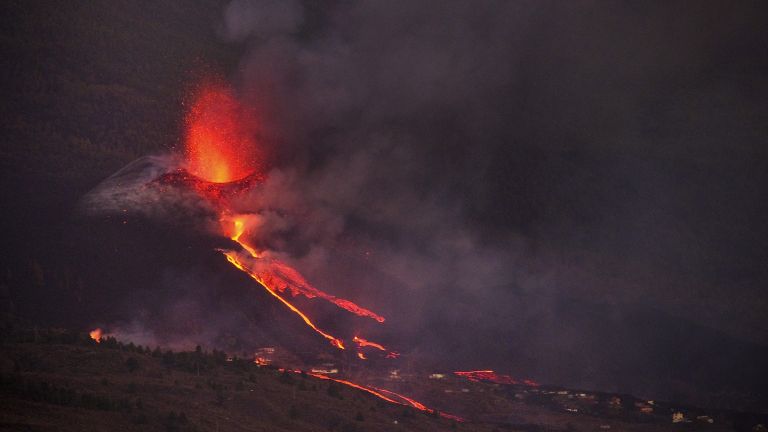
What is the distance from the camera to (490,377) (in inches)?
1497

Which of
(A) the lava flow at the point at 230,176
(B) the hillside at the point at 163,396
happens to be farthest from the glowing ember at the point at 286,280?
(B) the hillside at the point at 163,396

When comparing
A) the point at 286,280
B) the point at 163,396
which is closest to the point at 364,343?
the point at 286,280

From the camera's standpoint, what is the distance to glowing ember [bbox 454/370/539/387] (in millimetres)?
37469

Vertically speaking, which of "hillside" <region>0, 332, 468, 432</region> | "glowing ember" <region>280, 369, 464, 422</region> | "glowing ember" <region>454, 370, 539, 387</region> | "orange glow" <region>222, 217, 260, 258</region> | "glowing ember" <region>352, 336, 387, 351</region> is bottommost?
"hillside" <region>0, 332, 468, 432</region>

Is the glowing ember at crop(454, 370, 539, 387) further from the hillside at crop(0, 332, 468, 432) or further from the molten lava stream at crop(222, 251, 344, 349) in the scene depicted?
the hillside at crop(0, 332, 468, 432)

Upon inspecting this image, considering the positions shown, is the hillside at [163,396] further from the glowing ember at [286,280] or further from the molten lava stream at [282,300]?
the glowing ember at [286,280]

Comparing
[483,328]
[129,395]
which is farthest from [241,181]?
[129,395]

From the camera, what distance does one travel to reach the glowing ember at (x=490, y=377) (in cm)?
3747

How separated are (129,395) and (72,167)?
24.1 meters

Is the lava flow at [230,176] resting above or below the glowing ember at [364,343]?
above

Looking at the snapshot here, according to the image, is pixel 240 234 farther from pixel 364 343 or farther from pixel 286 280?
pixel 364 343

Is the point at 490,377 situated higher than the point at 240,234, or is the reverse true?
the point at 240,234

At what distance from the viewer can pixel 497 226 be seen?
64.2 meters

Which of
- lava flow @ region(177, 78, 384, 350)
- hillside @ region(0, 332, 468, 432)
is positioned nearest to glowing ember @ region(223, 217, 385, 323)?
lava flow @ region(177, 78, 384, 350)
